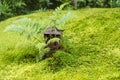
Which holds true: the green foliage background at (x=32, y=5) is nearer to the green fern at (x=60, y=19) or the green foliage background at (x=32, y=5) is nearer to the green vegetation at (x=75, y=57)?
the green vegetation at (x=75, y=57)

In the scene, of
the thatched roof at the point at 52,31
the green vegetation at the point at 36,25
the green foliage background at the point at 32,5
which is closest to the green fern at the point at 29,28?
the green vegetation at the point at 36,25

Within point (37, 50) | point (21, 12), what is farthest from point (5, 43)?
point (21, 12)

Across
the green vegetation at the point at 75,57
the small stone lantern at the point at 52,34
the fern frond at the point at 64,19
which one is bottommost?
the green vegetation at the point at 75,57

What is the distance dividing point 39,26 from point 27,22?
0.78 feet

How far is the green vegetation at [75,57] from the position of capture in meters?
5.09

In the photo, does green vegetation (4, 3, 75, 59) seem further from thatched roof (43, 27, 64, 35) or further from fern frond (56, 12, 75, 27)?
A: thatched roof (43, 27, 64, 35)

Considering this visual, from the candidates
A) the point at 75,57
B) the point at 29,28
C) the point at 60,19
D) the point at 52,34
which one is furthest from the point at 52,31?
the point at 75,57

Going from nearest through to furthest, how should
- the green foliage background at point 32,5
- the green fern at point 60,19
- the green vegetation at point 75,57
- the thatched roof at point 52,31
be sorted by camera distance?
the green vegetation at point 75,57 → the thatched roof at point 52,31 → the green fern at point 60,19 → the green foliage background at point 32,5

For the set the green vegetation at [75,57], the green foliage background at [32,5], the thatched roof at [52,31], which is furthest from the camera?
the green foliage background at [32,5]

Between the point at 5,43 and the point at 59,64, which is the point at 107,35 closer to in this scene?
the point at 59,64

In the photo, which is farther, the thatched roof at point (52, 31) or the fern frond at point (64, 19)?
the fern frond at point (64, 19)

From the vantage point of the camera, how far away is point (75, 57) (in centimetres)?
561

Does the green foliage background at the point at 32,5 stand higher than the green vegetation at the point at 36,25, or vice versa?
the green vegetation at the point at 36,25

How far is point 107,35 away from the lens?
6578 millimetres
